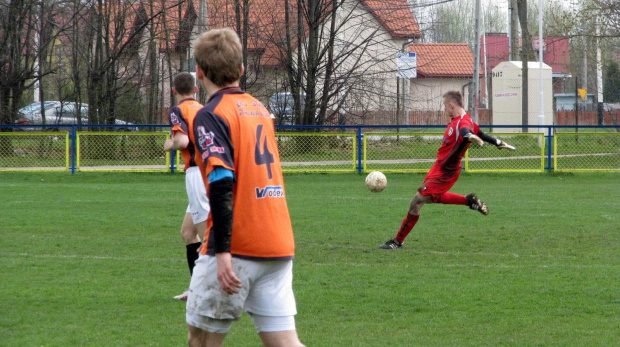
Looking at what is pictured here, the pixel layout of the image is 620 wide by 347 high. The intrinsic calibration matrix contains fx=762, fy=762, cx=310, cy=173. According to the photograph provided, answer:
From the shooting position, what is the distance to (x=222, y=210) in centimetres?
300

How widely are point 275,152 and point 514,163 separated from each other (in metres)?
19.3

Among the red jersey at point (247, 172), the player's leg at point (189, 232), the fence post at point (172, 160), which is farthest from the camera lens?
the fence post at point (172, 160)

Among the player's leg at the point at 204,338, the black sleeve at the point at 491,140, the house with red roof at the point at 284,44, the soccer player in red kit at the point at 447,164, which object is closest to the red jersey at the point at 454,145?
the soccer player in red kit at the point at 447,164

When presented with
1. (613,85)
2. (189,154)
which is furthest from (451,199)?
(613,85)

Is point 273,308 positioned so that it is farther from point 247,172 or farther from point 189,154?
point 189,154

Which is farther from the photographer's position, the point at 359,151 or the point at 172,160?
the point at 359,151

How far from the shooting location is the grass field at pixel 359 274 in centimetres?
535

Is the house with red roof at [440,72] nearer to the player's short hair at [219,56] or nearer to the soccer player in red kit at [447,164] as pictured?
the soccer player in red kit at [447,164]

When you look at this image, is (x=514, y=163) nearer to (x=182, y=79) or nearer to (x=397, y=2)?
(x=397, y=2)

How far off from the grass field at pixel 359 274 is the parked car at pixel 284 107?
476 inches

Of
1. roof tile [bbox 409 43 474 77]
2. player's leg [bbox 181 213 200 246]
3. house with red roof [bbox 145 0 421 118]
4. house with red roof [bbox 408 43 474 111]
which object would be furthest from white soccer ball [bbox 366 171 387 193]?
A: roof tile [bbox 409 43 474 77]

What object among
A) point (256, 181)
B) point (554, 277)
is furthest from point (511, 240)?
point (256, 181)

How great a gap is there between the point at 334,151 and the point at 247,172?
1821cm

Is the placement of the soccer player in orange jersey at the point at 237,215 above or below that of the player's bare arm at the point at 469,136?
below
